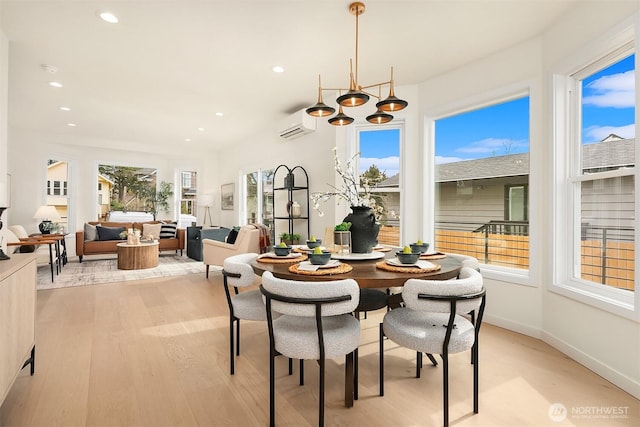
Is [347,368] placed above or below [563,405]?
above

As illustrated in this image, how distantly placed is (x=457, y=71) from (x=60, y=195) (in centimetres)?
822

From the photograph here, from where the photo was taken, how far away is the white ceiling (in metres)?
2.61

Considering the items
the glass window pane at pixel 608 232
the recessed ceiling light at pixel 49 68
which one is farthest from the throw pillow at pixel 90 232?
the glass window pane at pixel 608 232

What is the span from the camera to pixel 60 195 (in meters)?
7.37

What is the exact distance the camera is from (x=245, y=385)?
7.02 feet

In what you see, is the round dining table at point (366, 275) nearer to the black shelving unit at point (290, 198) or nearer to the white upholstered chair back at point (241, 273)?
the white upholstered chair back at point (241, 273)

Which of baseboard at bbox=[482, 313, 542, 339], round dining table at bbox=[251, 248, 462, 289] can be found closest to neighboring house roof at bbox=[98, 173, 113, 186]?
round dining table at bbox=[251, 248, 462, 289]

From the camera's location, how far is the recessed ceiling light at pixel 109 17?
2680 mm

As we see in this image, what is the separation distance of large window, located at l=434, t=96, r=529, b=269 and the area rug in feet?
13.8

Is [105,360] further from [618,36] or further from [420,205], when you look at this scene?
[618,36]

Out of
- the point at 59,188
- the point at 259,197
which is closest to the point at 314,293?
the point at 259,197

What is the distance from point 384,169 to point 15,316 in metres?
3.77

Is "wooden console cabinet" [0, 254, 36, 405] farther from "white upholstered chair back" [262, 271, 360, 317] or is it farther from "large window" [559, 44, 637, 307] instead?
"large window" [559, 44, 637, 307]

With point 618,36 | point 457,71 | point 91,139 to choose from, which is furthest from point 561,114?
point 91,139
